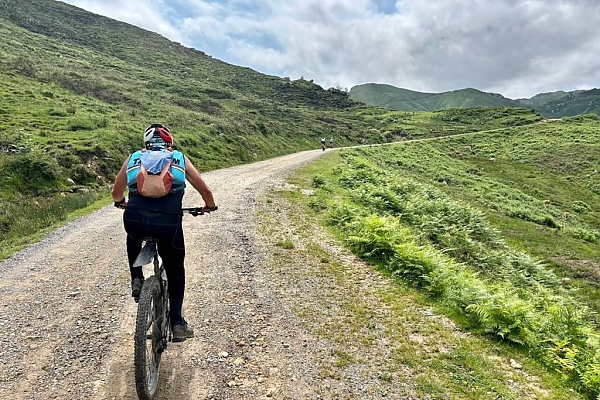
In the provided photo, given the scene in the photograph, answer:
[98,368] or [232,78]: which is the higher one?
[232,78]

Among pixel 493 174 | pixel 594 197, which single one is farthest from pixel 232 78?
pixel 594 197

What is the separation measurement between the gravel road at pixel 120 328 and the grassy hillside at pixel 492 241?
3123 millimetres

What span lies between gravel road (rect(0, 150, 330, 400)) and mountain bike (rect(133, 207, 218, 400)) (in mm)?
508

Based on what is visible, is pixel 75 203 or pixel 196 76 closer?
pixel 75 203

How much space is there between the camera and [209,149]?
105 ft

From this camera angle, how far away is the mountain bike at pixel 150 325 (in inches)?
163

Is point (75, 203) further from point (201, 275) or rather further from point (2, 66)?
point (2, 66)

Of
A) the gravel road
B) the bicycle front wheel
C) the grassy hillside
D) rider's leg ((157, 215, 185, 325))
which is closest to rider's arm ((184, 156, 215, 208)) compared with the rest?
rider's leg ((157, 215, 185, 325))

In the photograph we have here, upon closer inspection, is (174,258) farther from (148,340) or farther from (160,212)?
(148,340)

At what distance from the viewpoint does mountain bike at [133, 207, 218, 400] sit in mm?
4133

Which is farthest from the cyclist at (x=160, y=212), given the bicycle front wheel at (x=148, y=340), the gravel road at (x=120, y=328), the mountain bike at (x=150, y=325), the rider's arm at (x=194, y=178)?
the gravel road at (x=120, y=328)

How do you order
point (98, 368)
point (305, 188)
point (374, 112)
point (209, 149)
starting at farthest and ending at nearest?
point (374, 112) → point (209, 149) → point (305, 188) → point (98, 368)

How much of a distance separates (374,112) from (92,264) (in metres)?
100

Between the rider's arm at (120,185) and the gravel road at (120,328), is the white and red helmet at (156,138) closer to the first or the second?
the rider's arm at (120,185)
